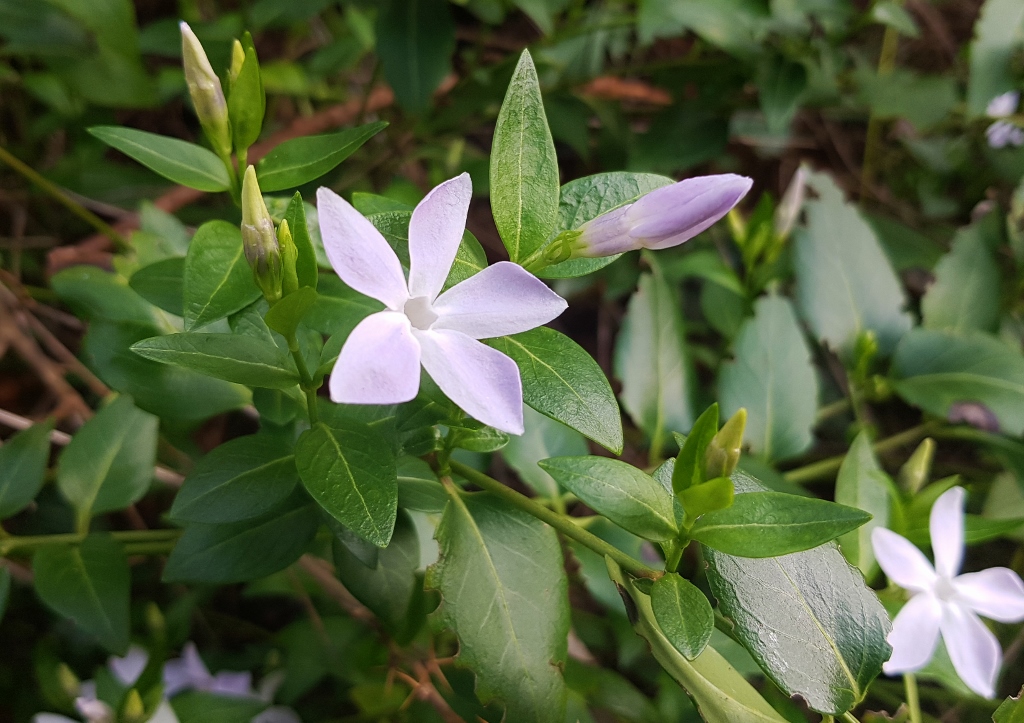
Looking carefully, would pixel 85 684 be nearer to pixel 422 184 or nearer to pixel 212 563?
pixel 212 563

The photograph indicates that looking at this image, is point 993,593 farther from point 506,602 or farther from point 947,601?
point 506,602

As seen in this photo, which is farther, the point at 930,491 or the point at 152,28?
the point at 152,28

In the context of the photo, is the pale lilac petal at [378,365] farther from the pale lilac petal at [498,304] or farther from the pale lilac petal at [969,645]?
the pale lilac petal at [969,645]

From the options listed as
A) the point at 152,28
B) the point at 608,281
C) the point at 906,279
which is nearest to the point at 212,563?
the point at 608,281

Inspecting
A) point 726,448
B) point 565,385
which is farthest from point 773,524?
point 565,385

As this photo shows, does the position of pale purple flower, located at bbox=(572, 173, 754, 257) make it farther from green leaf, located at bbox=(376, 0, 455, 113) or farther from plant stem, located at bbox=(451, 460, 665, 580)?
green leaf, located at bbox=(376, 0, 455, 113)

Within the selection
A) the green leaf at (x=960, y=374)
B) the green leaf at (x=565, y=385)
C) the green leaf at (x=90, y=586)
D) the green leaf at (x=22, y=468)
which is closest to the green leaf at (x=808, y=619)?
the green leaf at (x=565, y=385)

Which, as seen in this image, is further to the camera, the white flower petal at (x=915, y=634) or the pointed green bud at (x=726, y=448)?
the white flower petal at (x=915, y=634)
